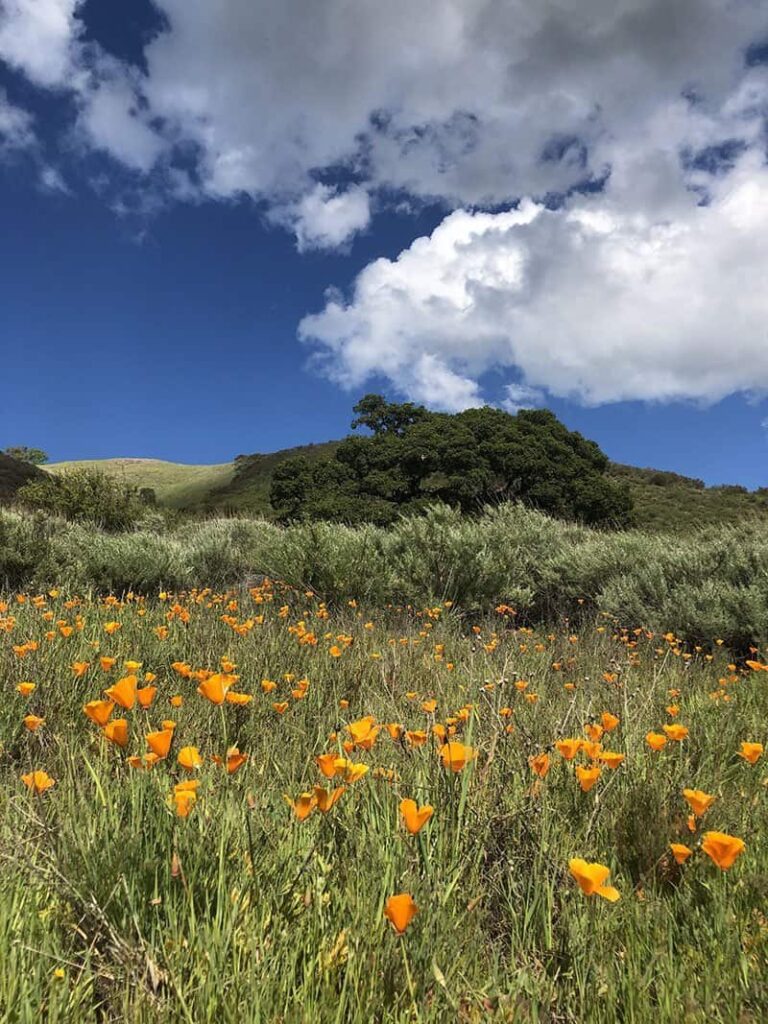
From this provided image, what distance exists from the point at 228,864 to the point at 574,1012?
0.82 m

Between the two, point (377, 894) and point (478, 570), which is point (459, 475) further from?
point (377, 894)

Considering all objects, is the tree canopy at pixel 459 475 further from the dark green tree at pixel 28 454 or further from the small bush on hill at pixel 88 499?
the dark green tree at pixel 28 454

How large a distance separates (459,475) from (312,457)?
33.0 meters

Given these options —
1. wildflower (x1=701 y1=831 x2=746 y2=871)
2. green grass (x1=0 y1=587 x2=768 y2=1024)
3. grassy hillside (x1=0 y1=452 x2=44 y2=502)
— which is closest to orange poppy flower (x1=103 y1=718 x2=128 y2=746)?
green grass (x1=0 y1=587 x2=768 y2=1024)

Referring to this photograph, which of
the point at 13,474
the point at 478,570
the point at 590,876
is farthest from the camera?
the point at 13,474

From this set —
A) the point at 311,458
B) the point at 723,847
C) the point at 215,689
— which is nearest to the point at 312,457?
the point at 311,458

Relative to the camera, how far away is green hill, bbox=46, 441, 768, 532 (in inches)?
1133

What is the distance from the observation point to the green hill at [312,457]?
28.8 metres

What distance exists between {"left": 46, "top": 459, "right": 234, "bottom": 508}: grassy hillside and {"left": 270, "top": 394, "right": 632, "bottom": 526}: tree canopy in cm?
3232

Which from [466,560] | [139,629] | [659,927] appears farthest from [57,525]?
[659,927]

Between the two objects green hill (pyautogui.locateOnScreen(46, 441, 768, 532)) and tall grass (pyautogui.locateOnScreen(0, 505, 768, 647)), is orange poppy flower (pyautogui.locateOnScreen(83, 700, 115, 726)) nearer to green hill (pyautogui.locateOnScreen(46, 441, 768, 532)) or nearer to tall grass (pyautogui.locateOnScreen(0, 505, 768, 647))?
tall grass (pyautogui.locateOnScreen(0, 505, 768, 647))

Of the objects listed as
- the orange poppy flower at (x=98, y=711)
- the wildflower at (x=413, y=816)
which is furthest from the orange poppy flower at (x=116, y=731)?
the wildflower at (x=413, y=816)

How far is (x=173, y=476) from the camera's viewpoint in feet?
261

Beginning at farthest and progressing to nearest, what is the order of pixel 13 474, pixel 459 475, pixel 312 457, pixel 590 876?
pixel 312 457, pixel 13 474, pixel 459 475, pixel 590 876
